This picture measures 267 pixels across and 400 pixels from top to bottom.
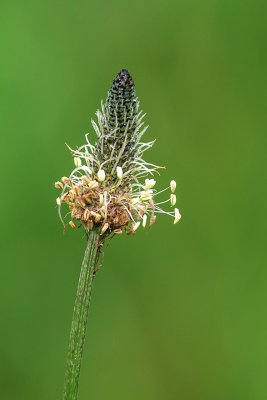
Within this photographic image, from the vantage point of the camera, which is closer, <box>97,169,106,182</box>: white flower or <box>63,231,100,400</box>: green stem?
<box>63,231,100,400</box>: green stem

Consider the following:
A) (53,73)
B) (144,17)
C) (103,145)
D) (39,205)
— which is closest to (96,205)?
(103,145)

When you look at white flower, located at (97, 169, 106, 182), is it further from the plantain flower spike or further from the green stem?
the green stem

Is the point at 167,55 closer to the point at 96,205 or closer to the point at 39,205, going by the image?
the point at 39,205

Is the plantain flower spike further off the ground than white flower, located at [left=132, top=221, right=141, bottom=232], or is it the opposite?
the plantain flower spike

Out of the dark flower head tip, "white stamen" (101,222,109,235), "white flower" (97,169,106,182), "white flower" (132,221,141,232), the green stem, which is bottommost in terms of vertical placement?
the green stem

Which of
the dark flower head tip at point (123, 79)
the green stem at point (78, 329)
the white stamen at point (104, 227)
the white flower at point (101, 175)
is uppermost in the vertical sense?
the dark flower head tip at point (123, 79)

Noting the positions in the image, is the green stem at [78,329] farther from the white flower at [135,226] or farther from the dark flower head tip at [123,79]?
the dark flower head tip at [123,79]

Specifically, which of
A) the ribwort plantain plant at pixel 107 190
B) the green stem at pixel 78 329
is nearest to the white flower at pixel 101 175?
the ribwort plantain plant at pixel 107 190

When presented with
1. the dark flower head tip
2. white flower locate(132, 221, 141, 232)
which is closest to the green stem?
white flower locate(132, 221, 141, 232)
